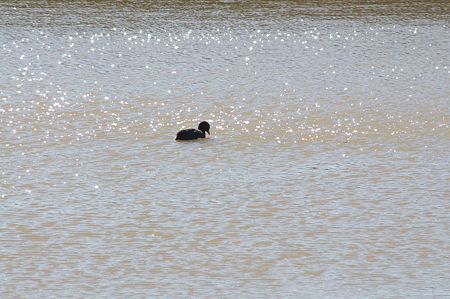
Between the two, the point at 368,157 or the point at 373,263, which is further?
the point at 368,157

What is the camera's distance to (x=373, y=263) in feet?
16.0

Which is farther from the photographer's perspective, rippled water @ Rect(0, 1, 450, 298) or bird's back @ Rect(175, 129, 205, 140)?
bird's back @ Rect(175, 129, 205, 140)

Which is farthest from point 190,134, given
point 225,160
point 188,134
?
point 225,160

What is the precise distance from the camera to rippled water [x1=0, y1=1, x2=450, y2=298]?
15.8 feet

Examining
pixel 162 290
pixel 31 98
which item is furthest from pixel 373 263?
pixel 31 98

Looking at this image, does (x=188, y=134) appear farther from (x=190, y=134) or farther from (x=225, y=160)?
(x=225, y=160)

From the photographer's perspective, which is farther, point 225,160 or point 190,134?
point 190,134

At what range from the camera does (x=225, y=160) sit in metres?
6.77

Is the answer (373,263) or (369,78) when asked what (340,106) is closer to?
(369,78)

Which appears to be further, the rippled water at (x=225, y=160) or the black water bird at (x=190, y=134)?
the black water bird at (x=190, y=134)

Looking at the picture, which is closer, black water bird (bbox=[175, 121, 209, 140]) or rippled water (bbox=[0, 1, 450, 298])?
rippled water (bbox=[0, 1, 450, 298])

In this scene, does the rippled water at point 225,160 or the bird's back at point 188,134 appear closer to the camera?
the rippled water at point 225,160

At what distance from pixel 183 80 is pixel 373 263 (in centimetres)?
464

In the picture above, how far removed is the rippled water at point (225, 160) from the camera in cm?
480
